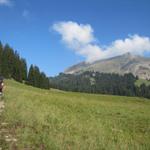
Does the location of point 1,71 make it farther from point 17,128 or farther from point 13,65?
point 17,128

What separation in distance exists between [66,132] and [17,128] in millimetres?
2254

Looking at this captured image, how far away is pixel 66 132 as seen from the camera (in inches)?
684

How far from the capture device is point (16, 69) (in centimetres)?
13650

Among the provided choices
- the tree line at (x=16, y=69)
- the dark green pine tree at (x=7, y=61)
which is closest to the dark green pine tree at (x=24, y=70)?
the tree line at (x=16, y=69)

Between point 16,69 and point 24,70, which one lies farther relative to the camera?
point 24,70

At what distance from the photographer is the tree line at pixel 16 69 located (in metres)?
130

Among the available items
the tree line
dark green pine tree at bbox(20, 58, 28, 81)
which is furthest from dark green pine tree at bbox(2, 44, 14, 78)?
dark green pine tree at bbox(20, 58, 28, 81)

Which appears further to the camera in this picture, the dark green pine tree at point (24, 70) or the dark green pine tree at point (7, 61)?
the dark green pine tree at point (24, 70)

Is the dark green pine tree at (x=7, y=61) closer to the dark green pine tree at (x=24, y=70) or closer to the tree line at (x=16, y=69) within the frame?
the tree line at (x=16, y=69)

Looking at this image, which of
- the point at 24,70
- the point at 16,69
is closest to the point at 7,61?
the point at 16,69

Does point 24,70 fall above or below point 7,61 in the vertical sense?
below

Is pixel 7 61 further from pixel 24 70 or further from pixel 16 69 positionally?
pixel 24 70

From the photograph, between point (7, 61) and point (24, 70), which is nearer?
point (7, 61)

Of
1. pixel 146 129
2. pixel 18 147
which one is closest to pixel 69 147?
pixel 18 147
